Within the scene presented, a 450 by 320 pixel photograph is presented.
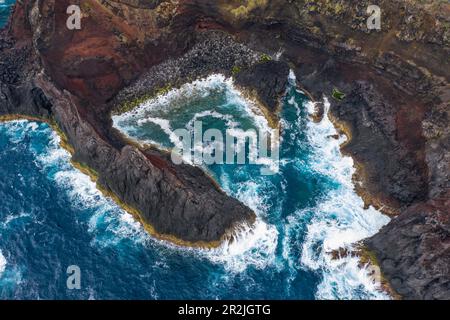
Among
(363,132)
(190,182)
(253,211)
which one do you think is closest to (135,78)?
(190,182)

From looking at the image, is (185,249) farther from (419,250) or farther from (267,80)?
(267,80)

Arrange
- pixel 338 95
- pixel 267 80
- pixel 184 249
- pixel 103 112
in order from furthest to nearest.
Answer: pixel 267 80
pixel 338 95
pixel 103 112
pixel 184 249

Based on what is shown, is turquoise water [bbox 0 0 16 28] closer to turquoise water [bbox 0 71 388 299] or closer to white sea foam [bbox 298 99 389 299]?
turquoise water [bbox 0 71 388 299]

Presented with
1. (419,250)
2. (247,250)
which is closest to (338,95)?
(419,250)

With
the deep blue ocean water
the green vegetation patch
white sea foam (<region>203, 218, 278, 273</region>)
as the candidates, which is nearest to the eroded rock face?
white sea foam (<region>203, 218, 278, 273</region>)

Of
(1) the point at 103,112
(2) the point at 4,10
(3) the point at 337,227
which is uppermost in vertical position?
(2) the point at 4,10

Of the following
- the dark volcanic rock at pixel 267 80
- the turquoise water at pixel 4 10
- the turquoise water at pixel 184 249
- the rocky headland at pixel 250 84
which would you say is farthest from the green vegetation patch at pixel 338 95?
the turquoise water at pixel 4 10
